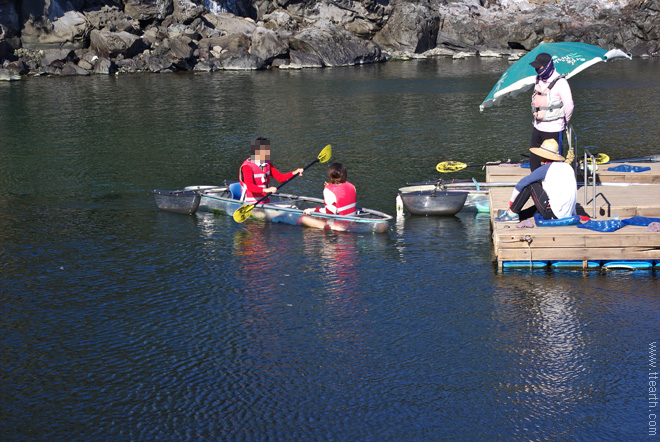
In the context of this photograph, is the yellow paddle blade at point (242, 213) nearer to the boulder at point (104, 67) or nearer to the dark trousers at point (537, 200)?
the dark trousers at point (537, 200)

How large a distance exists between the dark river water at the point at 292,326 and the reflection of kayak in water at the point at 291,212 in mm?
253

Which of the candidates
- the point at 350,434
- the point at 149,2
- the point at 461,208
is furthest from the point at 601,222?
the point at 149,2

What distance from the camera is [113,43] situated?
182ft

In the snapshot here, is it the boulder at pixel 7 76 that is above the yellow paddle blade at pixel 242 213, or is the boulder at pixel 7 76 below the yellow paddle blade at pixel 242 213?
above

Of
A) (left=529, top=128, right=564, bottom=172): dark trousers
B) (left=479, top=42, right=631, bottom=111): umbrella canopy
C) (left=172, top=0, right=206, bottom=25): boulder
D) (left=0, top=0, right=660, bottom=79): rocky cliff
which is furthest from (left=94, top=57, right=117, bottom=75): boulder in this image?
(left=529, top=128, right=564, bottom=172): dark trousers

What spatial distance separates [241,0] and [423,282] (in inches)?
2401

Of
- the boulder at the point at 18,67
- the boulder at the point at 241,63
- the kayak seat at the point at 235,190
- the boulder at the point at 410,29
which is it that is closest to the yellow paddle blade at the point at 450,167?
the kayak seat at the point at 235,190

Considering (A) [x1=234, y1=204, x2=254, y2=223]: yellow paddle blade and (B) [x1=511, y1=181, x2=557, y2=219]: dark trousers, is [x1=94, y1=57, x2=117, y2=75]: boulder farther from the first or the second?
(B) [x1=511, y1=181, x2=557, y2=219]: dark trousers

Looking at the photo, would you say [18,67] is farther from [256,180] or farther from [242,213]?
[242,213]

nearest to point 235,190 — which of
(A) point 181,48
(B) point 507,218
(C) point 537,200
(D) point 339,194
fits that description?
(D) point 339,194

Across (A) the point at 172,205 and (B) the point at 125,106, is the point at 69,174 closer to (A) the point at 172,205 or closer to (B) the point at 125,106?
(A) the point at 172,205

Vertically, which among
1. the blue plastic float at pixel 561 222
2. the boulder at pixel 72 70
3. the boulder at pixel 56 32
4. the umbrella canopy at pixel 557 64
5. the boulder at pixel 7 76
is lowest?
the blue plastic float at pixel 561 222

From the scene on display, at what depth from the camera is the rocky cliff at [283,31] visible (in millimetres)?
55594

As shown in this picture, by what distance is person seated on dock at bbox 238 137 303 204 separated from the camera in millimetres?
15078
